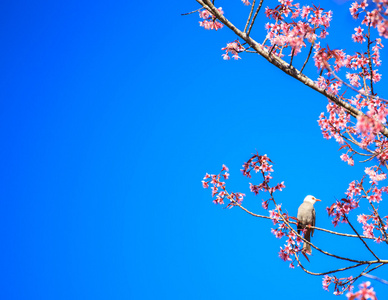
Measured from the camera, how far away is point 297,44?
424 cm

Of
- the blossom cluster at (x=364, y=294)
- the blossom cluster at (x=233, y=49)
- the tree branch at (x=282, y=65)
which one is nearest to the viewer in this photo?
the blossom cluster at (x=364, y=294)

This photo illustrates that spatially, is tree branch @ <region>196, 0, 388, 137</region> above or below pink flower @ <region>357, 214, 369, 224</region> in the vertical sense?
above

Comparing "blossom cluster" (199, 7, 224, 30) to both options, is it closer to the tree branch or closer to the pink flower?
the tree branch

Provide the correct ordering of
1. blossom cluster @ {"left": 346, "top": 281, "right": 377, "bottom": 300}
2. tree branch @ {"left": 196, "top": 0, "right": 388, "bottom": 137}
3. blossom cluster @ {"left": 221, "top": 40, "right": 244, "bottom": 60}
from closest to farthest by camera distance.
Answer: blossom cluster @ {"left": 346, "top": 281, "right": 377, "bottom": 300}, tree branch @ {"left": 196, "top": 0, "right": 388, "bottom": 137}, blossom cluster @ {"left": 221, "top": 40, "right": 244, "bottom": 60}

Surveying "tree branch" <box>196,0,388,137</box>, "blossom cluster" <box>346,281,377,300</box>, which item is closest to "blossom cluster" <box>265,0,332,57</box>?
"tree branch" <box>196,0,388,137</box>

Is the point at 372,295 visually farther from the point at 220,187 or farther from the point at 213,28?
the point at 213,28

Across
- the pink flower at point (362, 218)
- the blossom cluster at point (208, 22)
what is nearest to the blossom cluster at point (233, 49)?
the blossom cluster at point (208, 22)

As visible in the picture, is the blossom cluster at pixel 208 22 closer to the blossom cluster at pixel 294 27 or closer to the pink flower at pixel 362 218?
the blossom cluster at pixel 294 27

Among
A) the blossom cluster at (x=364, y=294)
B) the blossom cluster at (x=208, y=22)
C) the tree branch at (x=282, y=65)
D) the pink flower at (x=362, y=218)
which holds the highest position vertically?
the blossom cluster at (x=208, y=22)

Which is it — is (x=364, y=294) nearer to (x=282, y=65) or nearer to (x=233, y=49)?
(x=282, y=65)

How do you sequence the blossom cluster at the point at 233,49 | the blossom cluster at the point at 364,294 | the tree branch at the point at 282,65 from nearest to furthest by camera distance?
1. the blossom cluster at the point at 364,294
2. the tree branch at the point at 282,65
3. the blossom cluster at the point at 233,49

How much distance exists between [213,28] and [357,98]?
104 inches

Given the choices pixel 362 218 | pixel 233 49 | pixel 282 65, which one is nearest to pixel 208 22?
pixel 233 49

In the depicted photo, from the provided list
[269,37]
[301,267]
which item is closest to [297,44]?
[269,37]
